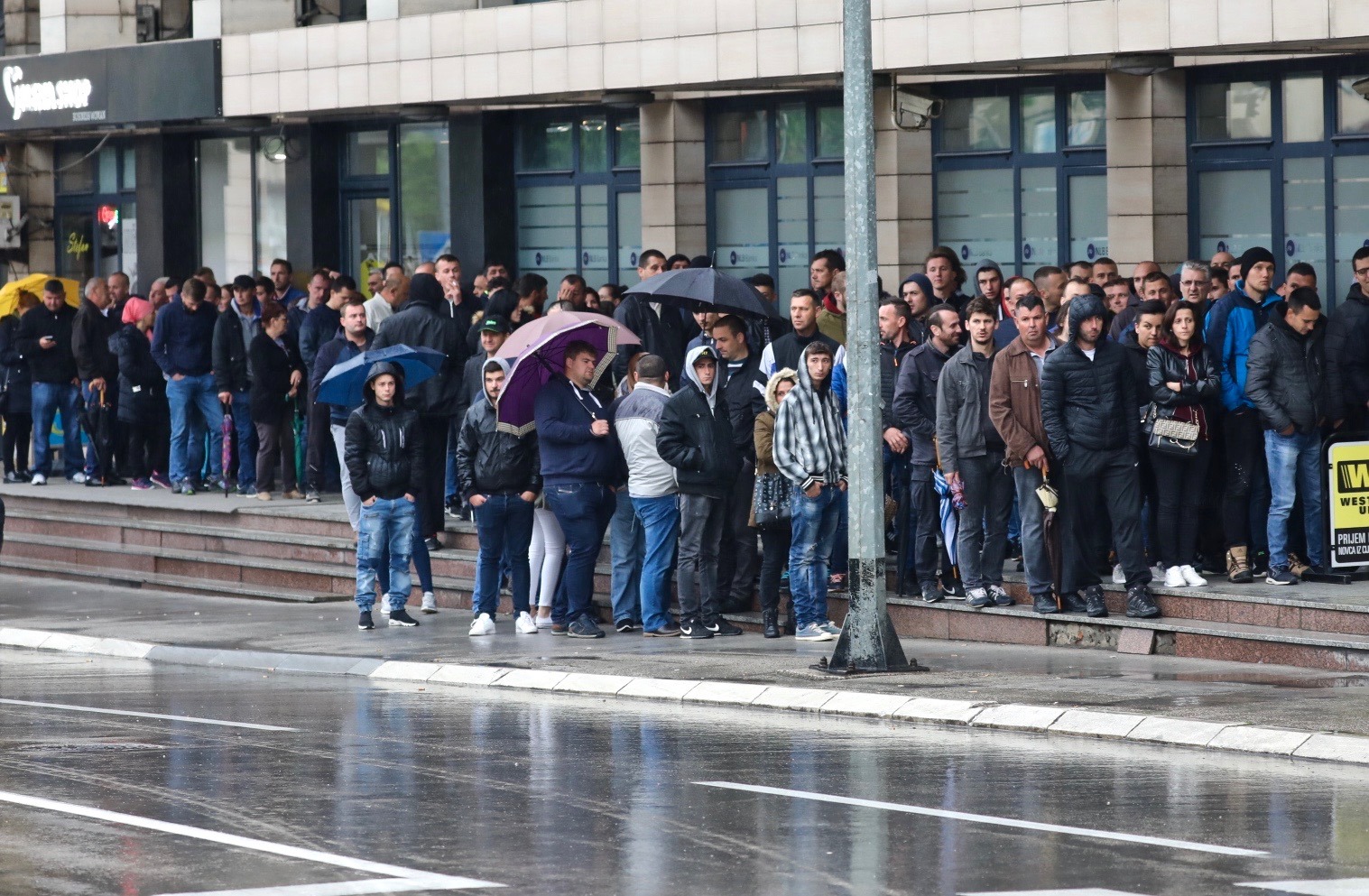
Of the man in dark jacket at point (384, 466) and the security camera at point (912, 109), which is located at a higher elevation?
the security camera at point (912, 109)

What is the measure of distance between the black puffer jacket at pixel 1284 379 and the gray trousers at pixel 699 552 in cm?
359

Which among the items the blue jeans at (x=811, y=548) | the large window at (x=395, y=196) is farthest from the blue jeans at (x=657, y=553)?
the large window at (x=395, y=196)

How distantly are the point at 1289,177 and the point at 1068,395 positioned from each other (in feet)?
24.8

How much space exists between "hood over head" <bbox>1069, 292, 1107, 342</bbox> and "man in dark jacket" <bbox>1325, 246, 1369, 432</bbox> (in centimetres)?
160

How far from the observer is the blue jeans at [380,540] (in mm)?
17062

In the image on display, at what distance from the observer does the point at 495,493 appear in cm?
1652

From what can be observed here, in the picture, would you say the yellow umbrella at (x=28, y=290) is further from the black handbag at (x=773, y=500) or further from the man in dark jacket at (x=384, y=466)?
the black handbag at (x=773, y=500)

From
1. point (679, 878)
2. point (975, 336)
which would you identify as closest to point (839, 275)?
point (975, 336)

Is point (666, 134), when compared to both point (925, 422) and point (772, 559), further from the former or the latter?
point (772, 559)

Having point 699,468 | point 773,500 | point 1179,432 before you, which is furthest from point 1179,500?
point 699,468

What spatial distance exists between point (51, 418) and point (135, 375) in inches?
75.0

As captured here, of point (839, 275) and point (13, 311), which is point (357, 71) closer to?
point (13, 311)

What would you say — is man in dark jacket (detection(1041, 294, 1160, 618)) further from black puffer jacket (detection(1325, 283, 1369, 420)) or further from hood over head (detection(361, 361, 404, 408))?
hood over head (detection(361, 361, 404, 408))

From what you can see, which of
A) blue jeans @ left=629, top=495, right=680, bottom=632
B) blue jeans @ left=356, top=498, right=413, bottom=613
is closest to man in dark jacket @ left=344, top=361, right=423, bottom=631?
blue jeans @ left=356, top=498, right=413, bottom=613
